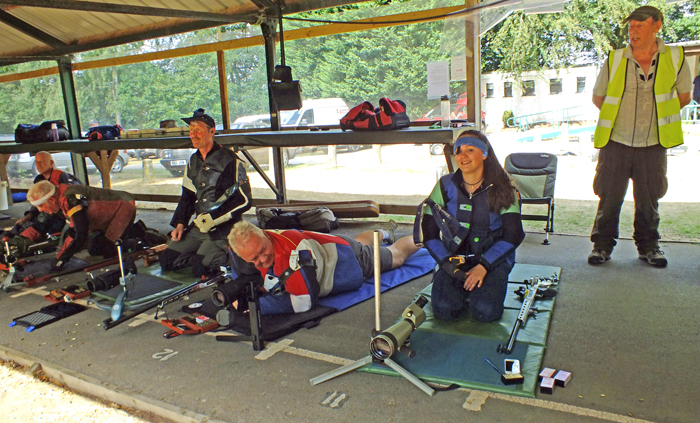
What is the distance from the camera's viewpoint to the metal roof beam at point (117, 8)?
481 centimetres

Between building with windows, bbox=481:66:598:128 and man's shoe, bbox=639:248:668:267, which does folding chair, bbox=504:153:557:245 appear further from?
building with windows, bbox=481:66:598:128

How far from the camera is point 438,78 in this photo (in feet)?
18.2

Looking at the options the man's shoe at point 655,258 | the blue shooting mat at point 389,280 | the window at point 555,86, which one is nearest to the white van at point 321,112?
the blue shooting mat at point 389,280

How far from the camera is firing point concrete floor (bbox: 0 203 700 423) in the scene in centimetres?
242

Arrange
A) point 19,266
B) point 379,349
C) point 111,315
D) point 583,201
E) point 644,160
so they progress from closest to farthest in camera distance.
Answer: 1. point 379,349
2. point 111,315
3. point 644,160
4. point 19,266
5. point 583,201

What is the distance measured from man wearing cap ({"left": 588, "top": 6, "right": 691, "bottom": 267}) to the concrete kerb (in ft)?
11.7

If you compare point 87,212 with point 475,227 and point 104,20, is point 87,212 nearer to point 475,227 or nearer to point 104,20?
point 104,20

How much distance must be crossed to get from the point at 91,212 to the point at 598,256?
4879 millimetres

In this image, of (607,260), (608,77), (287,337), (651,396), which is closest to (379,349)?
(287,337)

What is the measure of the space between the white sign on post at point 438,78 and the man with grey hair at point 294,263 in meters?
2.38

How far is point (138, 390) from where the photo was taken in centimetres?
282

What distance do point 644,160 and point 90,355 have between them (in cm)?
445

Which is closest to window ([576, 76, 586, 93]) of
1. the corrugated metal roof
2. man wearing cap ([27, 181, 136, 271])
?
→ the corrugated metal roof

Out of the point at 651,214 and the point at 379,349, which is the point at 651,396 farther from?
the point at 651,214
